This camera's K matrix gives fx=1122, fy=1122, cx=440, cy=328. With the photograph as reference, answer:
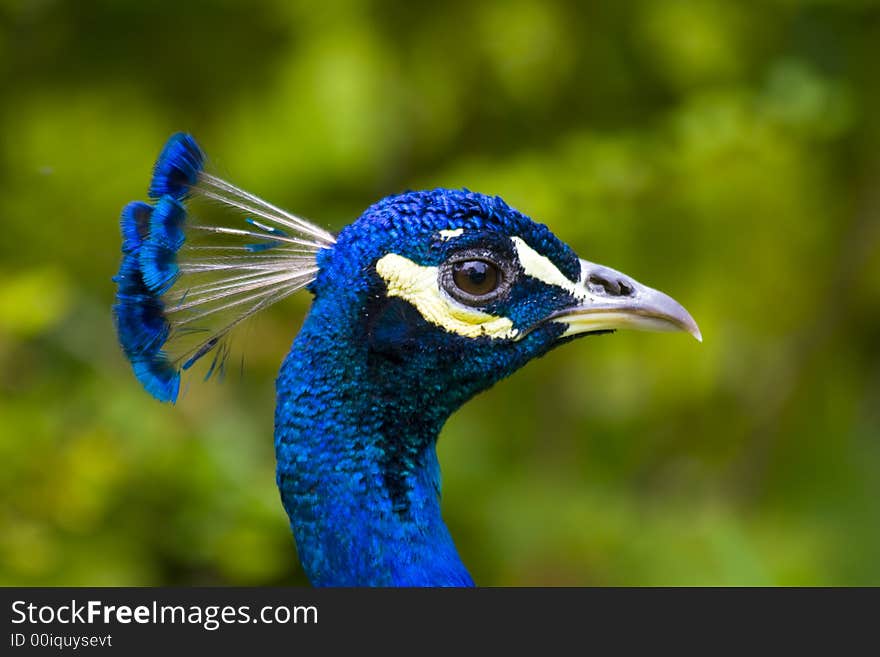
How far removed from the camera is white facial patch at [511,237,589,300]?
1336mm

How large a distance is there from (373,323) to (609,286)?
0.96ft

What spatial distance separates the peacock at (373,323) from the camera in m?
1.29

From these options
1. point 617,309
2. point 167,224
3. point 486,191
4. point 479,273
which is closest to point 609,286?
point 617,309

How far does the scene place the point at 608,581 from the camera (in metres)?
2.50

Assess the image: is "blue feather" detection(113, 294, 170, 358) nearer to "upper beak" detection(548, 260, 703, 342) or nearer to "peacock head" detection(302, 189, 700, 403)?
"peacock head" detection(302, 189, 700, 403)

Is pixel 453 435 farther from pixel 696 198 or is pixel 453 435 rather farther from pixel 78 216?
pixel 78 216

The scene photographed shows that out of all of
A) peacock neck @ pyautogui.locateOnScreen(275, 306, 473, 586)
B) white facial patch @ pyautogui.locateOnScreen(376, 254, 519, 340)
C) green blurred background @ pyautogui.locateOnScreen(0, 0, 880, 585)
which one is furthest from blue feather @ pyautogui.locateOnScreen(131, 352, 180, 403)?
green blurred background @ pyautogui.locateOnScreen(0, 0, 880, 585)

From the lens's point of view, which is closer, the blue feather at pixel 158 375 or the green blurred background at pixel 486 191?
the blue feather at pixel 158 375

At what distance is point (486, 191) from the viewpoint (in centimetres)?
228

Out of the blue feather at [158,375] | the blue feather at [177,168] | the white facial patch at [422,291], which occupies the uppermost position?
the blue feather at [177,168]

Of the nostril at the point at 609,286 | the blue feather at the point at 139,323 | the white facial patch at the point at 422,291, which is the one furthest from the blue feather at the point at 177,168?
the nostril at the point at 609,286

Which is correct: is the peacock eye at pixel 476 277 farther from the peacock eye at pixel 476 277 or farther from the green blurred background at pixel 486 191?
the green blurred background at pixel 486 191

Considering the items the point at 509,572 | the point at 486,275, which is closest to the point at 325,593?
the point at 486,275

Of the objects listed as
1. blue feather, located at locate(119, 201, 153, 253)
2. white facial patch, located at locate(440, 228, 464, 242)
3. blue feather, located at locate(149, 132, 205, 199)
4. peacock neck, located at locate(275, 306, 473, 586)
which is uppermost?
blue feather, located at locate(149, 132, 205, 199)
